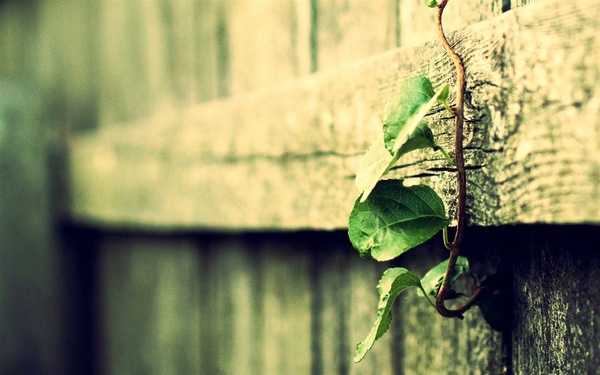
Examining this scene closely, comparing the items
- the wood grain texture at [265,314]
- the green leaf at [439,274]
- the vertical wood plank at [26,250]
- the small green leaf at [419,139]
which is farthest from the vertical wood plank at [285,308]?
the vertical wood plank at [26,250]

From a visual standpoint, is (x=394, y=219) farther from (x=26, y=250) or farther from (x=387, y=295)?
(x=26, y=250)

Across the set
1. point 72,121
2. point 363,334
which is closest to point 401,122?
point 363,334

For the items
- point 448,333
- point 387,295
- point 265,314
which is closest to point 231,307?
point 265,314

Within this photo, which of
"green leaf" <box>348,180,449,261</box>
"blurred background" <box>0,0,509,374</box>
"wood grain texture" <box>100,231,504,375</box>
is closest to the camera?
"green leaf" <box>348,180,449,261</box>

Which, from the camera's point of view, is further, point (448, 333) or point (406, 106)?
point (448, 333)

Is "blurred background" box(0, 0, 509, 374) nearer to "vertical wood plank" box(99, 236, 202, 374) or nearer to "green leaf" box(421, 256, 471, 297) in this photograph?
"vertical wood plank" box(99, 236, 202, 374)

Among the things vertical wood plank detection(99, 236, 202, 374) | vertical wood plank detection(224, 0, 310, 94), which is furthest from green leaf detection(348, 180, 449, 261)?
vertical wood plank detection(99, 236, 202, 374)

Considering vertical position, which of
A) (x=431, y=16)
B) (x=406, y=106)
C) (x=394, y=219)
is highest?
(x=431, y=16)
